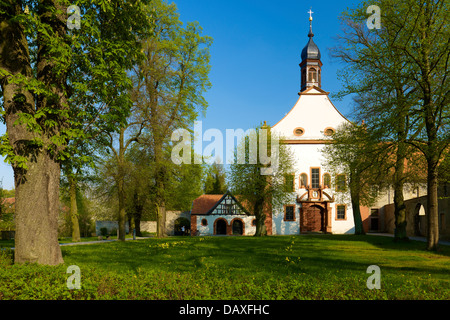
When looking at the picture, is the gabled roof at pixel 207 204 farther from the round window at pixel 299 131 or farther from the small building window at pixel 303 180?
the round window at pixel 299 131

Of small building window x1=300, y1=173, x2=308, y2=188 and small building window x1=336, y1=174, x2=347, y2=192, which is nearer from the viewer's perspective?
small building window x1=336, y1=174, x2=347, y2=192

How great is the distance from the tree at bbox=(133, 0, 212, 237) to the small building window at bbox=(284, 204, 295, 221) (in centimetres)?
1416

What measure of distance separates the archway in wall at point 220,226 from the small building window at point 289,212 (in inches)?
307

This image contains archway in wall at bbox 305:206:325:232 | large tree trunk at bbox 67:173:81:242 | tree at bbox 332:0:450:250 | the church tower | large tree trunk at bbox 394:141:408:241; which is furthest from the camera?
the church tower

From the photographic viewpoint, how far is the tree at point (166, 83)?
2383 cm

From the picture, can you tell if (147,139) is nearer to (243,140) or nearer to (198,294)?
(243,140)

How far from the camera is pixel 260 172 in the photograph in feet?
95.6

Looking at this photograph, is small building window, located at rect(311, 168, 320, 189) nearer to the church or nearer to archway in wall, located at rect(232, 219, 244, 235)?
the church

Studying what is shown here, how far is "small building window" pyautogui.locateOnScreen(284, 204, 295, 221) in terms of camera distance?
34938mm

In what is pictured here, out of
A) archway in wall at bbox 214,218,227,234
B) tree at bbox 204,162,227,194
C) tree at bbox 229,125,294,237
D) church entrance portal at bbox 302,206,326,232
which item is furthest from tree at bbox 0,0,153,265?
tree at bbox 204,162,227,194

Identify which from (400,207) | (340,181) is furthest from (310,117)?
(400,207)

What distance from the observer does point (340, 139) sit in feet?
82.8
